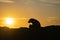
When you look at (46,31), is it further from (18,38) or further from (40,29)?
(18,38)

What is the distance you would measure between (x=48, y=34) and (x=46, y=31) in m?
0.25

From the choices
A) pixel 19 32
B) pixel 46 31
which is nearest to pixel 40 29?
pixel 46 31

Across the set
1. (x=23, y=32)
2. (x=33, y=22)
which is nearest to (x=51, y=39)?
(x=23, y=32)

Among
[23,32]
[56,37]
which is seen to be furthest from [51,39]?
[23,32]

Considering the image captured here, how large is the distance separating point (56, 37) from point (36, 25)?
7.29 ft

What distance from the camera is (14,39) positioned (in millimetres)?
14836

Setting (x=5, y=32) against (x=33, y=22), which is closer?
(x=5, y=32)

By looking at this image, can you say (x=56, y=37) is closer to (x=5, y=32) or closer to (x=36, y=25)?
(x=36, y=25)

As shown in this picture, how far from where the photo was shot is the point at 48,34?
49.6ft

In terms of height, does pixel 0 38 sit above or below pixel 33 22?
below

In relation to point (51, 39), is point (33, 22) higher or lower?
higher

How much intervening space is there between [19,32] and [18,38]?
49cm

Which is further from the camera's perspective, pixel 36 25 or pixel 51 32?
pixel 36 25

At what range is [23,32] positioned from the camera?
15102 mm
